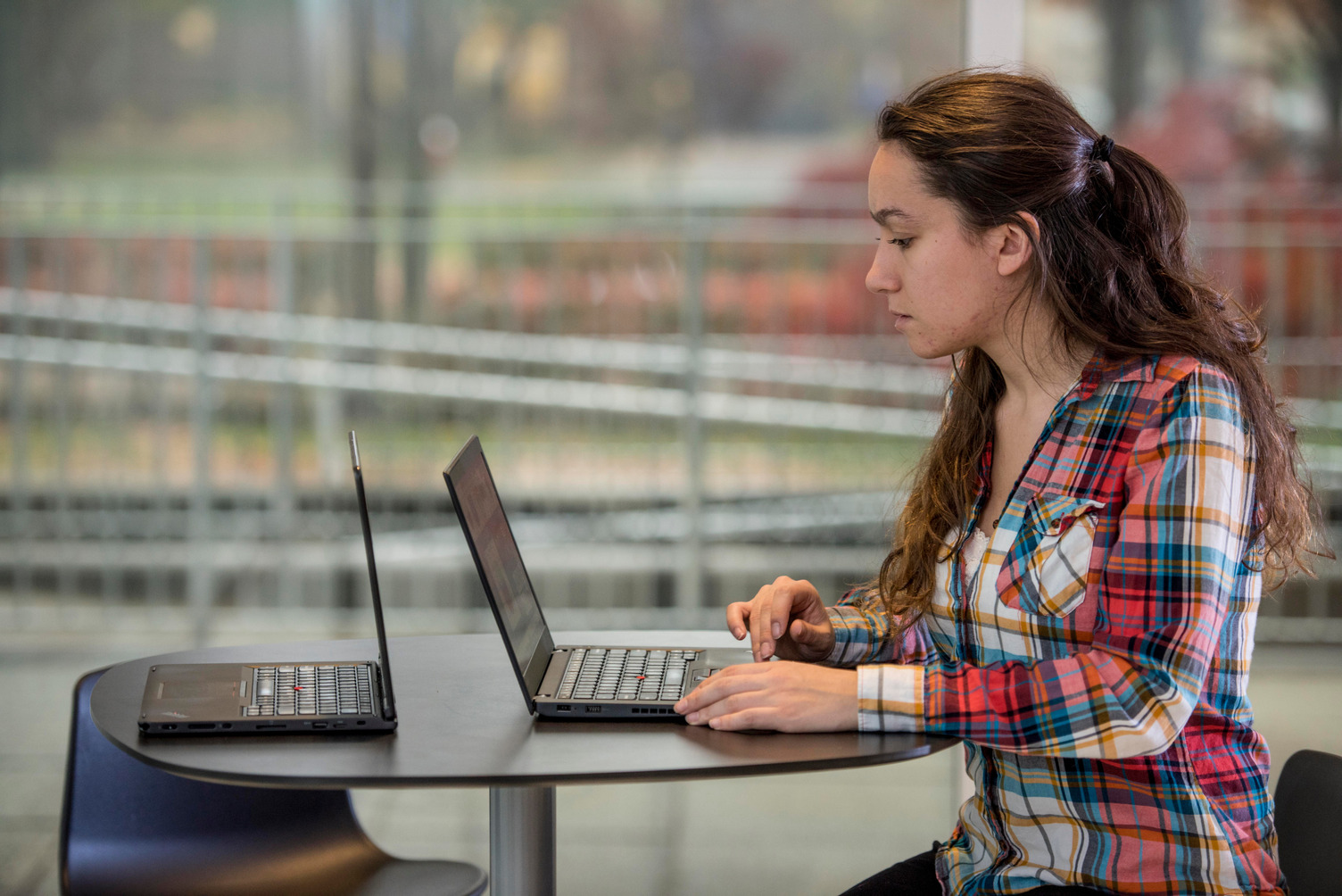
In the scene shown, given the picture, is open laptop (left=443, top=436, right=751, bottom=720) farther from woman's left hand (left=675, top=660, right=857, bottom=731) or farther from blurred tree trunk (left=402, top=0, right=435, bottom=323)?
blurred tree trunk (left=402, top=0, right=435, bottom=323)

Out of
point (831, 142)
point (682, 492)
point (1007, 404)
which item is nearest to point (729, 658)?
point (1007, 404)

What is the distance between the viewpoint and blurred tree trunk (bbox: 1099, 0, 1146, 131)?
5.34 metres

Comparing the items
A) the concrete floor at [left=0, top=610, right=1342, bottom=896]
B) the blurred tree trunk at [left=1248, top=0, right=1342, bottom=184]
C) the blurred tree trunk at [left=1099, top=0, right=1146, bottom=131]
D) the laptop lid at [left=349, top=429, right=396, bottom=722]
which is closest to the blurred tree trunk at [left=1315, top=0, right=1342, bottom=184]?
the blurred tree trunk at [left=1248, top=0, right=1342, bottom=184]

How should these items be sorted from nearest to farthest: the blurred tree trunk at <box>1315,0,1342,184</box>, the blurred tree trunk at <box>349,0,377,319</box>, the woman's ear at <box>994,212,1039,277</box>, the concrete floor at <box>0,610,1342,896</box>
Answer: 1. the woman's ear at <box>994,212,1039,277</box>
2. the concrete floor at <box>0,610,1342,896</box>
3. the blurred tree trunk at <box>1315,0,1342,184</box>
4. the blurred tree trunk at <box>349,0,377,319</box>

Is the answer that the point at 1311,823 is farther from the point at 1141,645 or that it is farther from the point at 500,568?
the point at 500,568

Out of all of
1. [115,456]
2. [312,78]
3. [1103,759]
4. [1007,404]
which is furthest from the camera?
[312,78]

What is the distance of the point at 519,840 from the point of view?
1.47m

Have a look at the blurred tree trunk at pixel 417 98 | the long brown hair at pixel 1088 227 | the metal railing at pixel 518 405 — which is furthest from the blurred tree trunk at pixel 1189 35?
the long brown hair at pixel 1088 227

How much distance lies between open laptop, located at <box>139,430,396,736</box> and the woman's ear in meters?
0.69

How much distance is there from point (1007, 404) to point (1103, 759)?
17.3 inches

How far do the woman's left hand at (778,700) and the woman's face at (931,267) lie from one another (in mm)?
372

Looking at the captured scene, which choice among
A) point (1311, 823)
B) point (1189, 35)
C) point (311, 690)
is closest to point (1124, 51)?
point (1189, 35)

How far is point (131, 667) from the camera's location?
1615 millimetres

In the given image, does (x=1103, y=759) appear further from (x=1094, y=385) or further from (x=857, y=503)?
(x=857, y=503)
